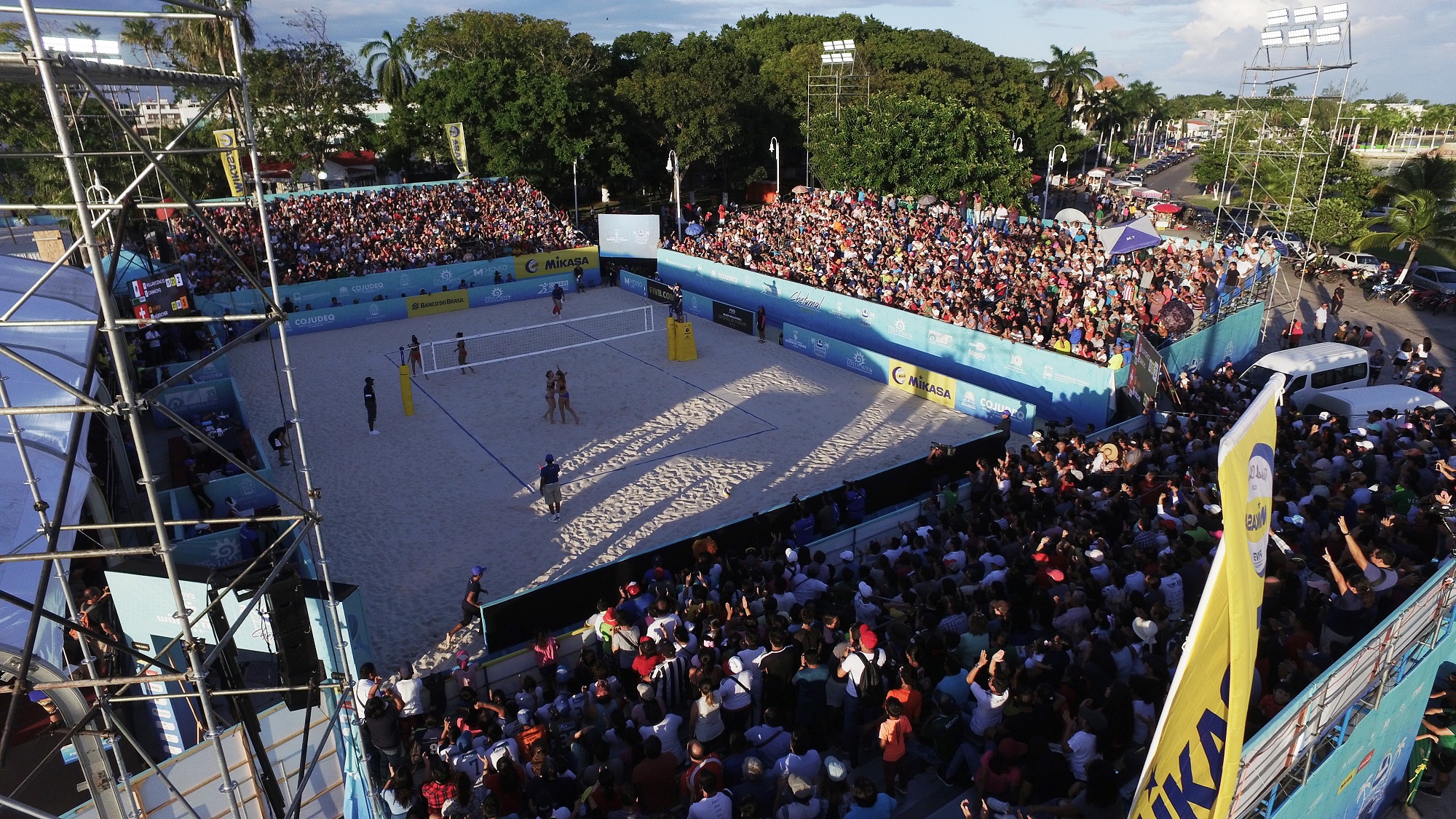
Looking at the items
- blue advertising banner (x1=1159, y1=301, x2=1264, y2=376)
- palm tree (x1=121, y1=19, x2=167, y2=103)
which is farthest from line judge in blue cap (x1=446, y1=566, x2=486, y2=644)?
blue advertising banner (x1=1159, y1=301, x2=1264, y2=376)

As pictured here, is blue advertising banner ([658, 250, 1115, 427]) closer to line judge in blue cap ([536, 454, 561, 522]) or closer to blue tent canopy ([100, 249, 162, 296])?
line judge in blue cap ([536, 454, 561, 522])

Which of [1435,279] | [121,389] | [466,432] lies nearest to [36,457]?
[121,389]

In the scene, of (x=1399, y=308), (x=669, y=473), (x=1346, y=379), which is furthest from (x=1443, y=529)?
(x=1399, y=308)

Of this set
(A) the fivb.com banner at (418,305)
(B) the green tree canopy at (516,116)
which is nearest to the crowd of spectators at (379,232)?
(A) the fivb.com banner at (418,305)

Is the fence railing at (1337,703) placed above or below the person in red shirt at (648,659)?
above

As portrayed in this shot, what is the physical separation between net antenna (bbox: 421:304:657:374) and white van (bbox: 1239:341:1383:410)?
618 inches

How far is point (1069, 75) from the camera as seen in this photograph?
62531 millimetres

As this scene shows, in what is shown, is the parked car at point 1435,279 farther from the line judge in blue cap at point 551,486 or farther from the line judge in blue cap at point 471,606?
the line judge in blue cap at point 471,606

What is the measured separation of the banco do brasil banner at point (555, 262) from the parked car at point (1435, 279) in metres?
27.9

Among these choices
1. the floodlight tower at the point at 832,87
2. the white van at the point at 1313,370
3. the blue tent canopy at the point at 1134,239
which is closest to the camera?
the white van at the point at 1313,370

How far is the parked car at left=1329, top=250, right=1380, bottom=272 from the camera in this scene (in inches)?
1161

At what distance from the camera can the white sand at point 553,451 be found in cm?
1277

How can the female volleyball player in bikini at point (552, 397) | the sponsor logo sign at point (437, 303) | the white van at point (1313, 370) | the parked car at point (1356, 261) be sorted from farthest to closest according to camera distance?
the parked car at point (1356, 261), the sponsor logo sign at point (437, 303), the female volleyball player in bikini at point (552, 397), the white van at point (1313, 370)

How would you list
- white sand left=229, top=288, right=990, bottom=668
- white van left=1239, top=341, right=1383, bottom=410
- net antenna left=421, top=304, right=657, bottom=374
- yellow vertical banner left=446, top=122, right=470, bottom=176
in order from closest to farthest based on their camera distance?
1. white sand left=229, top=288, right=990, bottom=668
2. white van left=1239, top=341, right=1383, bottom=410
3. net antenna left=421, top=304, right=657, bottom=374
4. yellow vertical banner left=446, top=122, right=470, bottom=176
